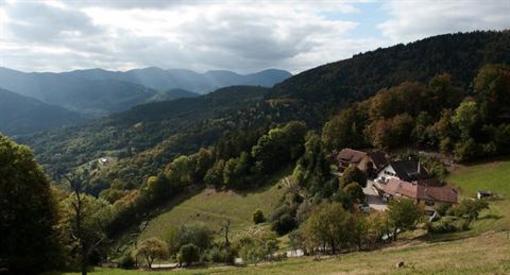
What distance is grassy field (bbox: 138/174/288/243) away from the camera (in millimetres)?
86000

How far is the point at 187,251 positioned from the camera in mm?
49031

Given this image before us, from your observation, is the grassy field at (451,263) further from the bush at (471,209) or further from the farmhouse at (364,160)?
the farmhouse at (364,160)

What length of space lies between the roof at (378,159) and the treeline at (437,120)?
4.55m

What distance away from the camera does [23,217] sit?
3631cm

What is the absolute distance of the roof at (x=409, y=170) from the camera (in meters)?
77.1

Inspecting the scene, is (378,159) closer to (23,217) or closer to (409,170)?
(409,170)

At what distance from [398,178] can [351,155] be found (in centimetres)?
1512

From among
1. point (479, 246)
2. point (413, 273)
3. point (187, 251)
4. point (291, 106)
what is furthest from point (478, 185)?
point (291, 106)

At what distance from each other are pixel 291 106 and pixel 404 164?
119600mm

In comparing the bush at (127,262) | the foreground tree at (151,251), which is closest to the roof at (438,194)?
the foreground tree at (151,251)

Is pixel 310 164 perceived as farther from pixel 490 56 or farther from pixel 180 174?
pixel 490 56

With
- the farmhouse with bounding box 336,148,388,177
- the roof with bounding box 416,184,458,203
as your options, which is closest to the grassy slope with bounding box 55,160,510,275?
the roof with bounding box 416,184,458,203

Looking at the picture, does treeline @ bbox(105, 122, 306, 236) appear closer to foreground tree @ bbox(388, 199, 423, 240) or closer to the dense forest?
the dense forest

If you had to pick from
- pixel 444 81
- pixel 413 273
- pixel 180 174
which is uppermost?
pixel 444 81
